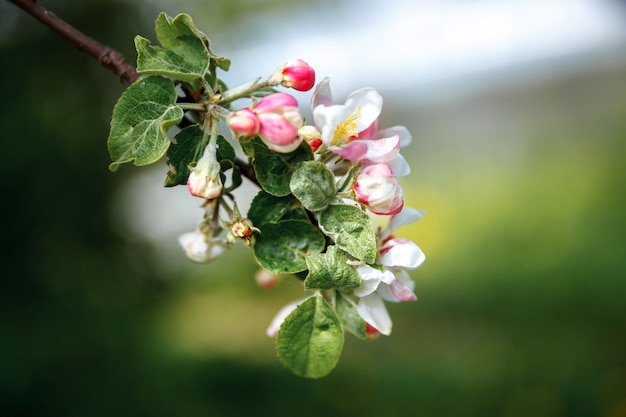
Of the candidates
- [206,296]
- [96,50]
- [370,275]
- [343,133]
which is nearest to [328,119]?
[343,133]

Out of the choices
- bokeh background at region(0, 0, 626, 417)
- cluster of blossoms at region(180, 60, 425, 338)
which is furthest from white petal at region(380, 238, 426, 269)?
bokeh background at region(0, 0, 626, 417)

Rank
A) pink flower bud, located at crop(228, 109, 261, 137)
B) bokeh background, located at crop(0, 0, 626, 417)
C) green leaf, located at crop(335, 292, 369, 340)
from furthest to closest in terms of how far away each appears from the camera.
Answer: bokeh background, located at crop(0, 0, 626, 417) → green leaf, located at crop(335, 292, 369, 340) → pink flower bud, located at crop(228, 109, 261, 137)

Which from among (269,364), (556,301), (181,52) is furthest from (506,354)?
(181,52)

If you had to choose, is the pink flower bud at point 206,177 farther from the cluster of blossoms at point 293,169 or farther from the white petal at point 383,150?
the white petal at point 383,150

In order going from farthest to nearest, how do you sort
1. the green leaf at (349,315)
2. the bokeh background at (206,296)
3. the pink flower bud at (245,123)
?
the bokeh background at (206,296) < the green leaf at (349,315) < the pink flower bud at (245,123)

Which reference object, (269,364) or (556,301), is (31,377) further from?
(556,301)

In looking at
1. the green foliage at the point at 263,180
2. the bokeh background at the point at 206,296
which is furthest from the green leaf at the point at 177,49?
the bokeh background at the point at 206,296

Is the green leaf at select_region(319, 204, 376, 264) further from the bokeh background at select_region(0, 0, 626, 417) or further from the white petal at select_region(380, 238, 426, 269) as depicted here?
the bokeh background at select_region(0, 0, 626, 417)
